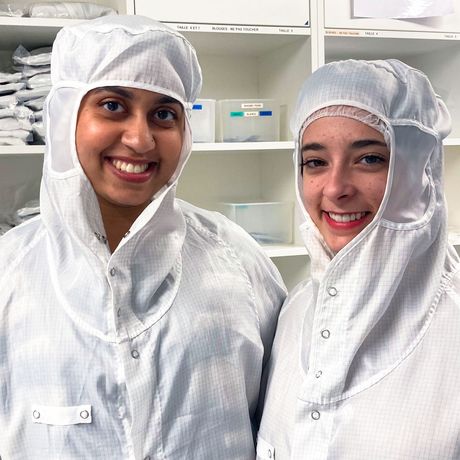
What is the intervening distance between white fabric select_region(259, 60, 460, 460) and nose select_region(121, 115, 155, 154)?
0.93 feet

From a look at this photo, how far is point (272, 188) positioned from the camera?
238cm

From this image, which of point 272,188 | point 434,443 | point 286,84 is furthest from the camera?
point 272,188

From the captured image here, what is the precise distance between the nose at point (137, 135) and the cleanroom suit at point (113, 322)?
0.21 ft

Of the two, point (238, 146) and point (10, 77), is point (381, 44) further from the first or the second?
point (10, 77)

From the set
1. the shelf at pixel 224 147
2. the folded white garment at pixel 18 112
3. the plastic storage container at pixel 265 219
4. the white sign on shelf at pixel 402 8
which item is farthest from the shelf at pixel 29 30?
the white sign on shelf at pixel 402 8

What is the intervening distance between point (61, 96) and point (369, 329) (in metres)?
0.68

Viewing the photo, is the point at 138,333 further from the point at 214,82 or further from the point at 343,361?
the point at 214,82

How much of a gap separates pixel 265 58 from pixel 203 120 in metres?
0.54

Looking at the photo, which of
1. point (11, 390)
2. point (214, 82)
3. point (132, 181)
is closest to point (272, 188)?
point (214, 82)

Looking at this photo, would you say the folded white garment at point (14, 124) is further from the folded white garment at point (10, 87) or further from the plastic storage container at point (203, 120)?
the plastic storage container at point (203, 120)

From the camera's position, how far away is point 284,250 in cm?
210

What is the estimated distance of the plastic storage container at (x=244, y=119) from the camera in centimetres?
209

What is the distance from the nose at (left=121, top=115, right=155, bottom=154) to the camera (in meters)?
1.11

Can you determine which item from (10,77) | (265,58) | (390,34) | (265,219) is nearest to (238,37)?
(265,58)
